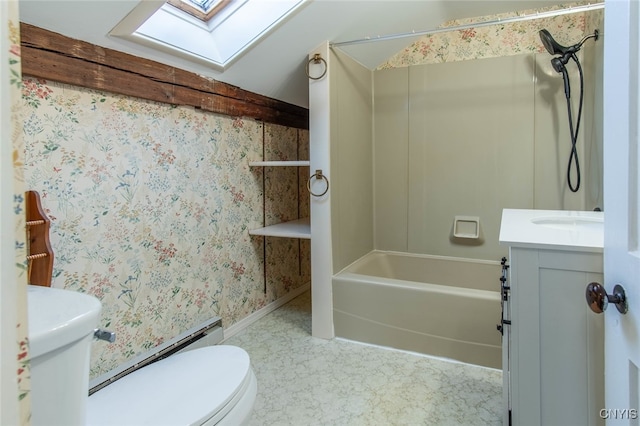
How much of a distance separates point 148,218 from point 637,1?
189cm

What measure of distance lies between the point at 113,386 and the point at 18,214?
1.08 meters

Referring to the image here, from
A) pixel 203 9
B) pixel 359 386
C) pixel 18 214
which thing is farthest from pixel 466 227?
pixel 18 214

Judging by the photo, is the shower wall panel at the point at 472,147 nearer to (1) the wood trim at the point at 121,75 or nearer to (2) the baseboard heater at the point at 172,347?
(1) the wood trim at the point at 121,75

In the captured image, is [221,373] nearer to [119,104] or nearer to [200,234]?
[200,234]

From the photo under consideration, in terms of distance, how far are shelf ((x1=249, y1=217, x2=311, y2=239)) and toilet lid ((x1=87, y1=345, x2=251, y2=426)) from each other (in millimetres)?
1057

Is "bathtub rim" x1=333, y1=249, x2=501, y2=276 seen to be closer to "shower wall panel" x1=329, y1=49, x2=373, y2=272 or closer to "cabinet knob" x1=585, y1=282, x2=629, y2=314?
"shower wall panel" x1=329, y1=49, x2=373, y2=272

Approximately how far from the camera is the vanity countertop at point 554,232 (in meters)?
1.05

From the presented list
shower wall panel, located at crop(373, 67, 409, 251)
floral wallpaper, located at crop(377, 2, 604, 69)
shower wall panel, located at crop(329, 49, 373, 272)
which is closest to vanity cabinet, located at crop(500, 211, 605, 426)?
shower wall panel, located at crop(329, 49, 373, 272)

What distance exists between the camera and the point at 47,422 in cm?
76

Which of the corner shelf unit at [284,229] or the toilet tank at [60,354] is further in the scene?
the corner shelf unit at [284,229]

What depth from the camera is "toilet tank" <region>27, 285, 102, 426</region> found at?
725 millimetres

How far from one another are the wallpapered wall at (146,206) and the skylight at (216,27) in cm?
30

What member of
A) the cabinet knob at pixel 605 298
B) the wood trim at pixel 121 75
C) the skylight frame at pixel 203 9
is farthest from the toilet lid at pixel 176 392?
the skylight frame at pixel 203 9

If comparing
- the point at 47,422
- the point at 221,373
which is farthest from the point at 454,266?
the point at 47,422
